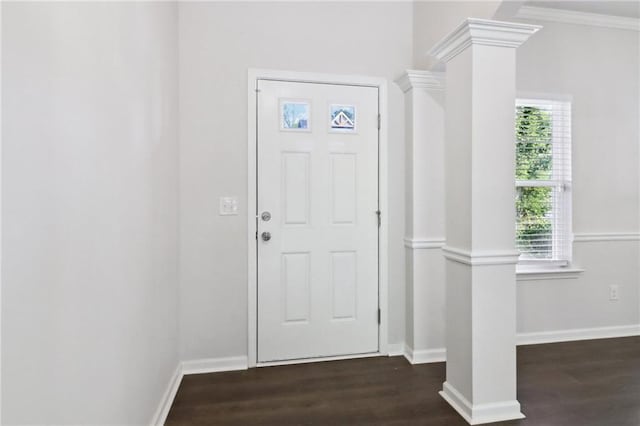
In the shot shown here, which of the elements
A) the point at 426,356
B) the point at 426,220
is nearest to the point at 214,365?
the point at 426,356

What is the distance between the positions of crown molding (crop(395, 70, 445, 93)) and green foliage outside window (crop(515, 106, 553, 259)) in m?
0.95

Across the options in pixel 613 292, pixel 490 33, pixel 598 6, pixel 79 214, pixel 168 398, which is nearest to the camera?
pixel 79 214

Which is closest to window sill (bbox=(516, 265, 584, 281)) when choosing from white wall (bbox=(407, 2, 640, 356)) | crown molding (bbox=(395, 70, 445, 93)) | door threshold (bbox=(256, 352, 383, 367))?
white wall (bbox=(407, 2, 640, 356))

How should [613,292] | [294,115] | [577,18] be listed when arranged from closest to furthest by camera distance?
[294,115]
[577,18]
[613,292]

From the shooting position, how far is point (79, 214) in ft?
3.49

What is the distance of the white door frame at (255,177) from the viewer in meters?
2.64

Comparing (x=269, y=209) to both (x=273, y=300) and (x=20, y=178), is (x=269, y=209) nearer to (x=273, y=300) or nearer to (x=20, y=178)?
(x=273, y=300)

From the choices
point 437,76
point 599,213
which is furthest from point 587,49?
point 437,76

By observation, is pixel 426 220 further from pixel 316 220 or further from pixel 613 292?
pixel 613 292

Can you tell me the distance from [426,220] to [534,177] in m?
1.22

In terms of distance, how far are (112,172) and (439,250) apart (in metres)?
2.25

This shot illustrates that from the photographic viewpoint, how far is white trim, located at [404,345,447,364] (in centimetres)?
271

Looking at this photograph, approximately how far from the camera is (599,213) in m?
3.26

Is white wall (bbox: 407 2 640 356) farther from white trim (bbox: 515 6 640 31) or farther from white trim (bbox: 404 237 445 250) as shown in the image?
white trim (bbox: 404 237 445 250)
